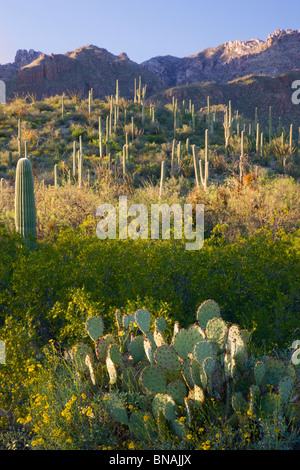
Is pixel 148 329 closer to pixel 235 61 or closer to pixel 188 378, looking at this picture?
pixel 188 378

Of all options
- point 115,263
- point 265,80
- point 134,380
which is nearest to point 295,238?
point 115,263

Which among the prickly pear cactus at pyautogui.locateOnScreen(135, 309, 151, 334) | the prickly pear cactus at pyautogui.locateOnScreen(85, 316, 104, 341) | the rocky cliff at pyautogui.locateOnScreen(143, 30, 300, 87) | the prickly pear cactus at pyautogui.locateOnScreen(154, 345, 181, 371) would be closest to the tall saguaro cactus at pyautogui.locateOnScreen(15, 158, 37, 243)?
the prickly pear cactus at pyautogui.locateOnScreen(85, 316, 104, 341)

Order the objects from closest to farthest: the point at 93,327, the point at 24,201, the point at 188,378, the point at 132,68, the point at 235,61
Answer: the point at 188,378, the point at 93,327, the point at 24,201, the point at 132,68, the point at 235,61

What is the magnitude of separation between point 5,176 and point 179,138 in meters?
11.6

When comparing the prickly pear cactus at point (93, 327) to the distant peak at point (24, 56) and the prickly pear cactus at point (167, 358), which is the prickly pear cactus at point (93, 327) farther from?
the distant peak at point (24, 56)

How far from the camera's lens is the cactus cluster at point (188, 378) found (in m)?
3.75

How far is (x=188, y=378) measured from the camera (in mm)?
4043

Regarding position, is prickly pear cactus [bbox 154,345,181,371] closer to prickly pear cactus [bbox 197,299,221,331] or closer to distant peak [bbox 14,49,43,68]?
prickly pear cactus [bbox 197,299,221,331]

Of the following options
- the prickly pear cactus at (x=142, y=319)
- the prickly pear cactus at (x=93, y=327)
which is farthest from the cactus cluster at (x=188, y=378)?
the prickly pear cactus at (x=93, y=327)

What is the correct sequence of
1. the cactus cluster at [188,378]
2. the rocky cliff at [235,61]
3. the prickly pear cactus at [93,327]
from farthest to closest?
the rocky cliff at [235,61]
the prickly pear cactus at [93,327]
the cactus cluster at [188,378]

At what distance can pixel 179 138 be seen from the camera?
26578 mm

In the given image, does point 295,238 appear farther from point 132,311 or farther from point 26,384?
point 26,384

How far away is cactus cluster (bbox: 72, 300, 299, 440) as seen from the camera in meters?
3.75

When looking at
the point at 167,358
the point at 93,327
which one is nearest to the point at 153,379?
the point at 167,358
